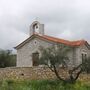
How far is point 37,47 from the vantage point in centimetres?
3538

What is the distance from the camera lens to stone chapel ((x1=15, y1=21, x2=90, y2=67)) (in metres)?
34.1

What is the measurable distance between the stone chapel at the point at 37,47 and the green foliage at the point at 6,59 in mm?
3411

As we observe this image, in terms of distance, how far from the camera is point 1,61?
132 ft

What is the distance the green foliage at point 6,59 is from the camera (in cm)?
4026

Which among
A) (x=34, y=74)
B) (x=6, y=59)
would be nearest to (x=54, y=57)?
(x=34, y=74)

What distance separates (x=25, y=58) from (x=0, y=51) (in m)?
5.86

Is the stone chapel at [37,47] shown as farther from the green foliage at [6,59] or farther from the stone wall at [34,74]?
the stone wall at [34,74]

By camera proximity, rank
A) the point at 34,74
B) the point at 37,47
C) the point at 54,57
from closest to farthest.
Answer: the point at 54,57
the point at 34,74
the point at 37,47

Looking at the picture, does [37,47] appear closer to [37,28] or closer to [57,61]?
[37,28]

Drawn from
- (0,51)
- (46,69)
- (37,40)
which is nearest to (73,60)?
(37,40)

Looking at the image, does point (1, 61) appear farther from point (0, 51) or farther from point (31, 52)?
point (31, 52)

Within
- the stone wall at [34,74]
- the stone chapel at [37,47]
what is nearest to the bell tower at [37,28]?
the stone chapel at [37,47]

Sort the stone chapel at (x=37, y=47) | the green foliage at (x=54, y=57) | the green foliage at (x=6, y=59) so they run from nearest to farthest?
the green foliage at (x=54, y=57)
the stone chapel at (x=37, y=47)
the green foliage at (x=6, y=59)

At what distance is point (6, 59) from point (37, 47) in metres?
6.55
